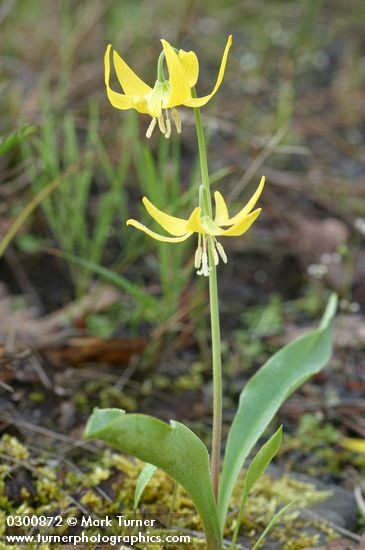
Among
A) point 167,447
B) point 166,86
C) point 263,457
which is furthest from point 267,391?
point 166,86

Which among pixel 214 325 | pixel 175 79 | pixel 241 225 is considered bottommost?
pixel 214 325

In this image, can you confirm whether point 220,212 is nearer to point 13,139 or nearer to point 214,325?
point 214,325

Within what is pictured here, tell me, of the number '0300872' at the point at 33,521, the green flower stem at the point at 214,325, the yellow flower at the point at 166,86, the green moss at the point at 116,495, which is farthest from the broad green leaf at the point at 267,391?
the yellow flower at the point at 166,86

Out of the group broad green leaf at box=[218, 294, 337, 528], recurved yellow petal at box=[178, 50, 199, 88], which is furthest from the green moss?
recurved yellow petal at box=[178, 50, 199, 88]

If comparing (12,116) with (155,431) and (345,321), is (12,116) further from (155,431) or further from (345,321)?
(155,431)

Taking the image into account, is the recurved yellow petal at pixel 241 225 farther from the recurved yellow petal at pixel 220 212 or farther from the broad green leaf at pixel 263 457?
the broad green leaf at pixel 263 457

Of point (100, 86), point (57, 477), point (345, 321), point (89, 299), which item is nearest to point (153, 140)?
point (100, 86)

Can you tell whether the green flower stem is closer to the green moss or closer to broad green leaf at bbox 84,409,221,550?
broad green leaf at bbox 84,409,221,550
